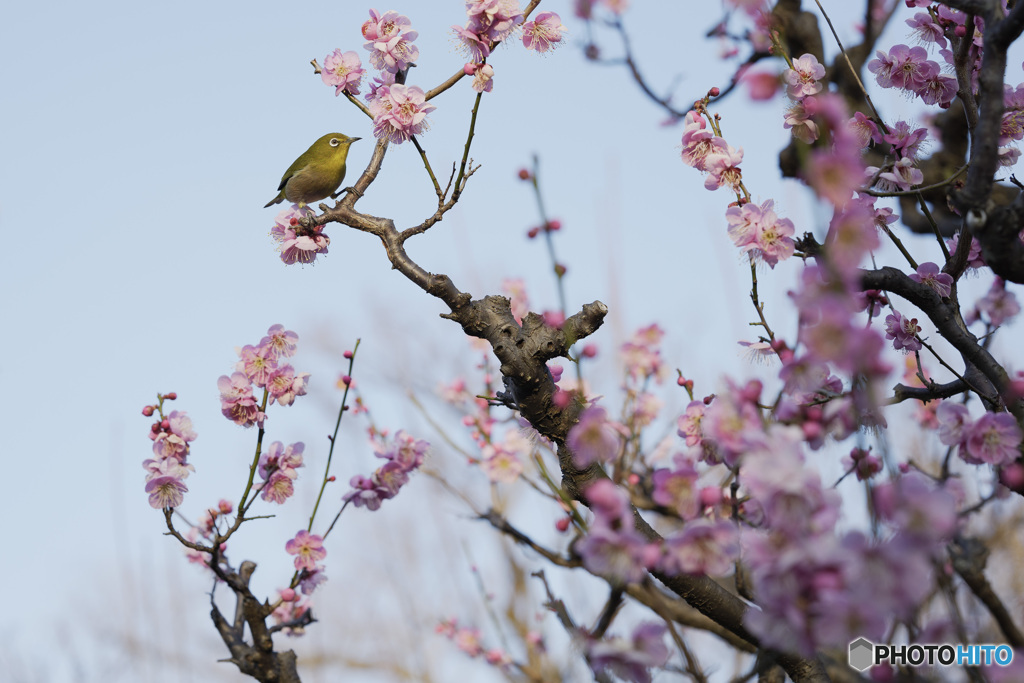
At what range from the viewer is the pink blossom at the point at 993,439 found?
5.20ft

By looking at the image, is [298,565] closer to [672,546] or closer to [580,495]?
[580,495]

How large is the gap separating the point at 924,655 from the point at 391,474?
1816 mm

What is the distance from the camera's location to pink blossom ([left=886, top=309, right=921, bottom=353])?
2234 millimetres

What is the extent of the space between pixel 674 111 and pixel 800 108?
57.2 inches

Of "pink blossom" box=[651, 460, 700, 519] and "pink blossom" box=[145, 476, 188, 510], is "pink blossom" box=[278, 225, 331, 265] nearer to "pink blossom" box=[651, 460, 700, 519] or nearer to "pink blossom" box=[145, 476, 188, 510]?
"pink blossom" box=[145, 476, 188, 510]

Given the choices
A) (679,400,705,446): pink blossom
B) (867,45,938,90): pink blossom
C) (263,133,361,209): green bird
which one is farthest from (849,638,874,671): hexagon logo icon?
(263,133,361,209): green bird

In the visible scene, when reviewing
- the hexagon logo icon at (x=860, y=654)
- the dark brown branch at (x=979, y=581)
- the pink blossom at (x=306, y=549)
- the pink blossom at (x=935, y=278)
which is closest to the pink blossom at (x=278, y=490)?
the pink blossom at (x=306, y=549)

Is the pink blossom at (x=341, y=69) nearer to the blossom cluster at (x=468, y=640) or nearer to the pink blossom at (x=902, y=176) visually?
the pink blossom at (x=902, y=176)

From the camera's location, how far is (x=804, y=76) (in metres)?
2.16

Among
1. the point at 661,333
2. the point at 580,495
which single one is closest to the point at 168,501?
the point at 580,495

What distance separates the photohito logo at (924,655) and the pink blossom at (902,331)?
829mm

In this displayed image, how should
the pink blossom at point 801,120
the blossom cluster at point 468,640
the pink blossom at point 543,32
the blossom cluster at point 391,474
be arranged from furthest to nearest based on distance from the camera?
the blossom cluster at point 468,640 < the blossom cluster at point 391,474 < the pink blossom at point 543,32 < the pink blossom at point 801,120

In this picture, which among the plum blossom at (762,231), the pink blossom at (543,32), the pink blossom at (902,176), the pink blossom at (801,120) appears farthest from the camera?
the pink blossom at (543,32)

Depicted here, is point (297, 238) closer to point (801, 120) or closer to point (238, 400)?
point (238, 400)
